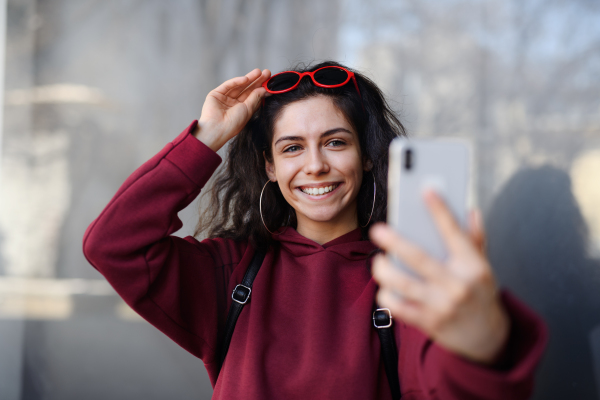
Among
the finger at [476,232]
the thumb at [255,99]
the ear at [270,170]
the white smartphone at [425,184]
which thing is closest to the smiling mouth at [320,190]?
the ear at [270,170]

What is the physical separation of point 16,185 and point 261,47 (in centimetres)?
177

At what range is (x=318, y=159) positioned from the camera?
1.48 m

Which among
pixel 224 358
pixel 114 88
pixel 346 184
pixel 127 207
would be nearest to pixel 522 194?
pixel 346 184

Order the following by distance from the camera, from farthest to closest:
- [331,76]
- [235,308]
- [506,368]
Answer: [331,76]
[235,308]
[506,368]

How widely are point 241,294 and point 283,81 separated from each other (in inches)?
31.5

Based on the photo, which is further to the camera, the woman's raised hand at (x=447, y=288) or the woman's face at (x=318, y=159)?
the woman's face at (x=318, y=159)

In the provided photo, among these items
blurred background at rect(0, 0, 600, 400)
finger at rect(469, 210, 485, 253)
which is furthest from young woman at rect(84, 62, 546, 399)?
blurred background at rect(0, 0, 600, 400)

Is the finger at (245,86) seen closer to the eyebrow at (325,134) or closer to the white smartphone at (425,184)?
the eyebrow at (325,134)

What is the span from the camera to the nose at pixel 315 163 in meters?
1.46

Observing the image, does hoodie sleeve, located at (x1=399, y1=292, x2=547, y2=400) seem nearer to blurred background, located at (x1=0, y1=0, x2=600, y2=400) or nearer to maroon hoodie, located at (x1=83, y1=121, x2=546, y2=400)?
maroon hoodie, located at (x1=83, y1=121, x2=546, y2=400)

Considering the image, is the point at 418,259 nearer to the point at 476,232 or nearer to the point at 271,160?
the point at 476,232

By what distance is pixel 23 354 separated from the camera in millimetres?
2754

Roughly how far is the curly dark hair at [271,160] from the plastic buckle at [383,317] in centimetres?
41

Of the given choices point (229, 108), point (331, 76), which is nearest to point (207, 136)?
point (229, 108)
